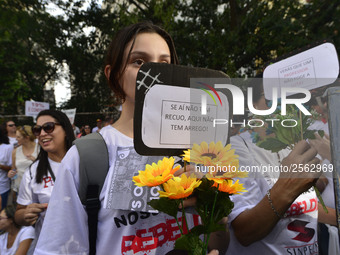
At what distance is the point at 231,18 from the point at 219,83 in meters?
11.1

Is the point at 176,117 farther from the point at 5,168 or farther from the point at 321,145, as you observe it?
the point at 5,168

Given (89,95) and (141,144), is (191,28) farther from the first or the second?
(141,144)

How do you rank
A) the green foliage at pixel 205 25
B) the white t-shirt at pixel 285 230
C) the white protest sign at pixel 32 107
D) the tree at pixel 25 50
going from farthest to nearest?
the tree at pixel 25 50
the green foliage at pixel 205 25
the white protest sign at pixel 32 107
the white t-shirt at pixel 285 230

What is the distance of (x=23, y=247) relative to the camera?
2518mm

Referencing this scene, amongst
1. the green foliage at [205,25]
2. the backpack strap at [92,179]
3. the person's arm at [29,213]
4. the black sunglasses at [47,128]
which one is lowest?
the person's arm at [29,213]

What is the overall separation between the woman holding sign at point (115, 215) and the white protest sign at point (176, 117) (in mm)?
263

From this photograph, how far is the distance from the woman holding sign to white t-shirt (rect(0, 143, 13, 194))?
4.21 metres

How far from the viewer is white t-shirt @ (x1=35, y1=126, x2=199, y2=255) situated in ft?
3.27

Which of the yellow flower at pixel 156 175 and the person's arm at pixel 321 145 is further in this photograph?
the person's arm at pixel 321 145

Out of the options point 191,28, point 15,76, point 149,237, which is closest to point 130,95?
point 149,237

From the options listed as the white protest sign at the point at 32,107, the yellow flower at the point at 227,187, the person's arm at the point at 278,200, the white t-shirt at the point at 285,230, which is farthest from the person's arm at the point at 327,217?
the white protest sign at the point at 32,107

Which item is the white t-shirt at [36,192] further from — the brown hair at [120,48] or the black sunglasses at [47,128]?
the brown hair at [120,48]

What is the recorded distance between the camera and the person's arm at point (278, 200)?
87 cm

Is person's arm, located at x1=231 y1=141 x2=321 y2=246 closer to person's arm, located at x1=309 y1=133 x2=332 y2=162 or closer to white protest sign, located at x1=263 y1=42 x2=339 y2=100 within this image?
person's arm, located at x1=309 y1=133 x2=332 y2=162
